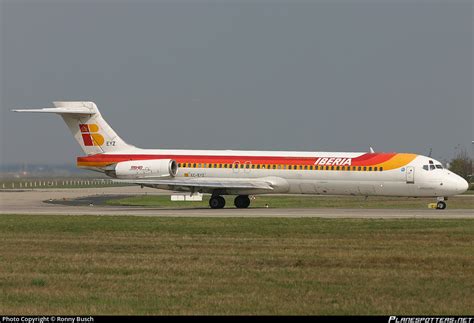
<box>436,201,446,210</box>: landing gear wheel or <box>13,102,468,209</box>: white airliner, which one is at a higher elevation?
<box>13,102,468,209</box>: white airliner

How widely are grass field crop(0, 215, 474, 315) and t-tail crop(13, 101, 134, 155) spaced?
1775 centimetres

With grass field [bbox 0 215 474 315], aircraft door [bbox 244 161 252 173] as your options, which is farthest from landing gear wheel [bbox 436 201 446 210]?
grass field [bbox 0 215 474 315]

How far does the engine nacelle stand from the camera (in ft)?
141

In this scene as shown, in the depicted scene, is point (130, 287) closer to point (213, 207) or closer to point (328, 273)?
point (328, 273)

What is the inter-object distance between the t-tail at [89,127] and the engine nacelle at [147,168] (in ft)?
6.23

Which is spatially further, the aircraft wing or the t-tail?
the t-tail

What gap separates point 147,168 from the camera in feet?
142

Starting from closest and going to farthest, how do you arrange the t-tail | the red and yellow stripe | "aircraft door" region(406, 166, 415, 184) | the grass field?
the grass field < "aircraft door" region(406, 166, 415, 184) < the red and yellow stripe < the t-tail

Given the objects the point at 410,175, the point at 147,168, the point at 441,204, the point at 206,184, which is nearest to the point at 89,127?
the point at 147,168

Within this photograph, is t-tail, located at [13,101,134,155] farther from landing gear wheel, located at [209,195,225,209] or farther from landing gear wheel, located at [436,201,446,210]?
landing gear wheel, located at [436,201,446,210]

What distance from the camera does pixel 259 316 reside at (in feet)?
39.9

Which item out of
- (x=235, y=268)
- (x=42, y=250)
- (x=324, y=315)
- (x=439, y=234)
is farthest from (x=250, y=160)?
(x=324, y=315)

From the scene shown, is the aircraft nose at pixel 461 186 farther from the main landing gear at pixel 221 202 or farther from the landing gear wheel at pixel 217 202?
the landing gear wheel at pixel 217 202

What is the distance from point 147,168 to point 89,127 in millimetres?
4710
